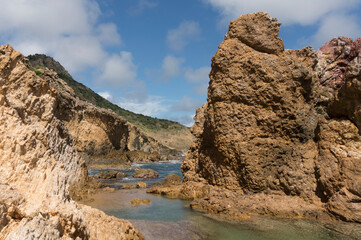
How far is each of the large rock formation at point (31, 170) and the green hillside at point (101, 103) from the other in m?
102

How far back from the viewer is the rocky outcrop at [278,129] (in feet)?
41.1

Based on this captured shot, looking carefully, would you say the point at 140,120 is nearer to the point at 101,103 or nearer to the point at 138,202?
the point at 101,103

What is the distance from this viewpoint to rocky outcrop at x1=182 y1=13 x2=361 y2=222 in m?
12.5

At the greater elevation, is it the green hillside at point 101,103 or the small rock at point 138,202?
the green hillside at point 101,103

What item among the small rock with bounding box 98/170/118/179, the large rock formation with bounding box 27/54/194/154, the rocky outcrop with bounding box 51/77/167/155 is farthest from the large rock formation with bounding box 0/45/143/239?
the large rock formation with bounding box 27/54/194/154

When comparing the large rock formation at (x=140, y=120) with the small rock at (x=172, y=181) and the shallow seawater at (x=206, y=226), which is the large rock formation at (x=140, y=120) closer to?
the small rock at (x=172, y=181)

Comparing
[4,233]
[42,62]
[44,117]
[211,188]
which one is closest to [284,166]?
[211,188]

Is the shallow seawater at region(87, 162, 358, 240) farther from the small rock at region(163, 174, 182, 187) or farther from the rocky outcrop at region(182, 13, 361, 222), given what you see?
the small rock at region(163, 174, 182, 187)

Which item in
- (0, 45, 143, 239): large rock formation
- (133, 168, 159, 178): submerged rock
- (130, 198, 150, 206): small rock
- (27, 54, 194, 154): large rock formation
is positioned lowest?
(130, 198, 150, 206): small rock

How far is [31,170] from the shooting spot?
5.63 m

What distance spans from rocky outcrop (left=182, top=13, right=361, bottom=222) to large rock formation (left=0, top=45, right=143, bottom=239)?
8.76 metres

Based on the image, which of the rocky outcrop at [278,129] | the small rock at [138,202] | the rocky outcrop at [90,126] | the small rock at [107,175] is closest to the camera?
the rocky outcrop at [278,129]

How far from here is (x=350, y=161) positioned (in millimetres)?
11938

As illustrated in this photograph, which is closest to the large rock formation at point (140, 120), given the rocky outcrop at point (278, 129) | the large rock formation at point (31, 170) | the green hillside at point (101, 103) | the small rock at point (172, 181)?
the green hillside at point (101, 103)
